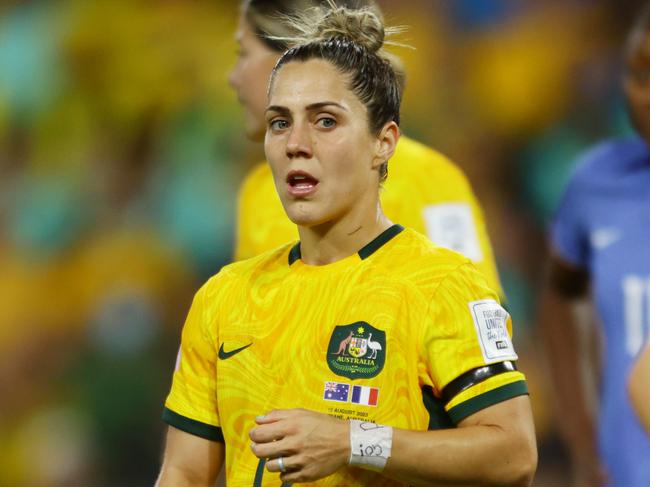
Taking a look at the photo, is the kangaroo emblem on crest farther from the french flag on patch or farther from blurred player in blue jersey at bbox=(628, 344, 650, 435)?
blurred player in blue jersey at bbox=(628, 344, 650, 435)

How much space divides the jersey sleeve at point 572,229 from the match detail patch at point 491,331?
189 centimetres

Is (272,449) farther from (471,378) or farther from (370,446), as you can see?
A: (471,378)

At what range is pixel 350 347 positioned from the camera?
239cm

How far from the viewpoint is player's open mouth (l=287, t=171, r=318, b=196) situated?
247cm

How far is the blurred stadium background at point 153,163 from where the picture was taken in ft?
19.9

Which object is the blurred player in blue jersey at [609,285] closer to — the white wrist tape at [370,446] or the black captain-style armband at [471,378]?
the black captain-style armband at [471,378]

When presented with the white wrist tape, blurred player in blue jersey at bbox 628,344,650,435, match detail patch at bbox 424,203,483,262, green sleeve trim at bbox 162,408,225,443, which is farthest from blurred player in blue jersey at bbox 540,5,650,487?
blurred player in blue jersey at bbox 628,344,650,435

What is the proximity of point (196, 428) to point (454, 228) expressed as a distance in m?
1.15

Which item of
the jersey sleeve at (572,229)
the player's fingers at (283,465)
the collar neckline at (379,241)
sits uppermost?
the jersey sleeve at (572,229)

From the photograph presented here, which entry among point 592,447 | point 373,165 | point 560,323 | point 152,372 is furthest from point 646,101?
point 152,372

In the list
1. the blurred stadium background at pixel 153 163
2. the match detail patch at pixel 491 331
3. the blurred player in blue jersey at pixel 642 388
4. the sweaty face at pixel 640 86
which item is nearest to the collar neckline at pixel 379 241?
the match detail patch at pixel 491 331

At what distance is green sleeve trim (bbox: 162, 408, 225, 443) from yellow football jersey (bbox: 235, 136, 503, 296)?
918 millimetres

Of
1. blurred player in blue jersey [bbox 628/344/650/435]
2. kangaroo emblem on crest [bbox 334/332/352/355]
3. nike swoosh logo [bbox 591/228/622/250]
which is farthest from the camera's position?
nike swoosh logo [bbox 591/228/622/250]

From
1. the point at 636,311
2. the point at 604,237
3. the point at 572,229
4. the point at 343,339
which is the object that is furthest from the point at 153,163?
the point at 343,339
